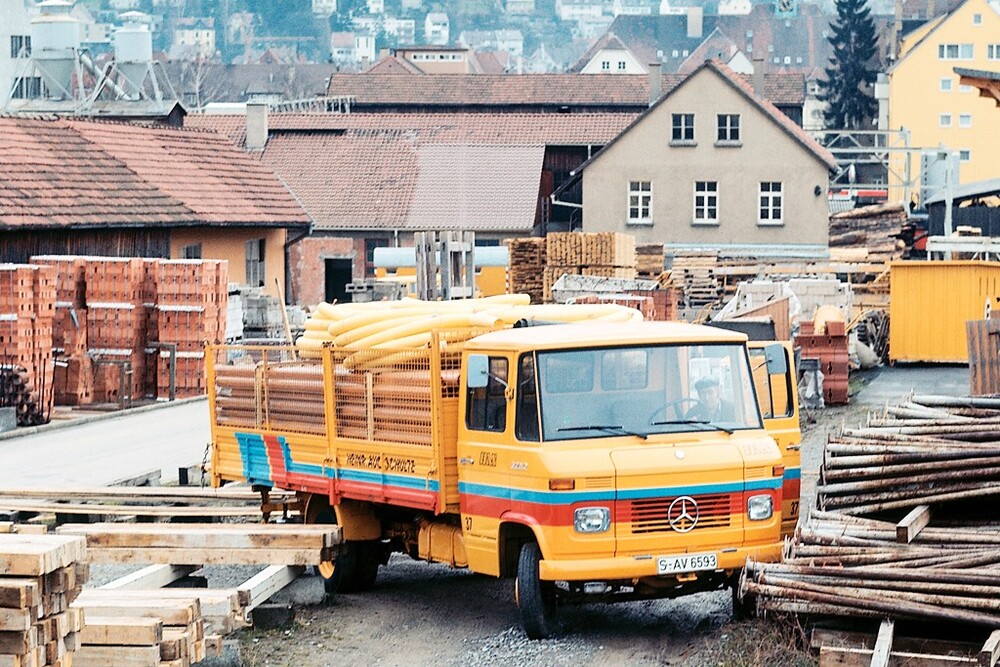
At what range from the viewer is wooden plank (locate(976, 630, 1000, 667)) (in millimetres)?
9578

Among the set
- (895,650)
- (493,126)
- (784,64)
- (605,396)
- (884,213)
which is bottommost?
(895,650)

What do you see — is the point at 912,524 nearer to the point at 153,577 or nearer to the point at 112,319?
the point at 153,577

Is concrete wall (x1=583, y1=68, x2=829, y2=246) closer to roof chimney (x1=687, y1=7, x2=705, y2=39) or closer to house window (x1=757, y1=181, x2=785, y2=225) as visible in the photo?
house window (x1=757, y1=181, x2=785, y2=225)

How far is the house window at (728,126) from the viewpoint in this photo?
59.3 metres

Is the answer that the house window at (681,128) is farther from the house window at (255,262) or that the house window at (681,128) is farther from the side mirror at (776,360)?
the side mirror at (776,360)

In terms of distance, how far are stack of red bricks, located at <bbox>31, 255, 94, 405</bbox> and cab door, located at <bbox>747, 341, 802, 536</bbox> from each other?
17.2m

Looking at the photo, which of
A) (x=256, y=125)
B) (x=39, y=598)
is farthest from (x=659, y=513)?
(x=256, y=125)

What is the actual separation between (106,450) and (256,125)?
138 ft

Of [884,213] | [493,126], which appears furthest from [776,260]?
[493,126]

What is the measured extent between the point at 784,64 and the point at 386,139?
127m

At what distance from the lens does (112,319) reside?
28578 millimetres

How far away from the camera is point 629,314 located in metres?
14.5

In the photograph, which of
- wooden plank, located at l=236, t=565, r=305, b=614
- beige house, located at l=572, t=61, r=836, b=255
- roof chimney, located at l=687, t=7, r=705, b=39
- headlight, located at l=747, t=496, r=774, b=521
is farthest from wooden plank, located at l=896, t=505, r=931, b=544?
roof chimney, located at l=687, t=7, r=705, b=39

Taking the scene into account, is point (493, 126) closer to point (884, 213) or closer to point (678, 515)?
point (884, 213)
